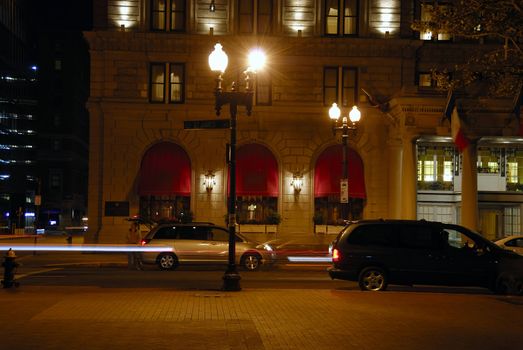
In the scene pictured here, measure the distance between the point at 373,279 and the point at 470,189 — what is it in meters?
19.2

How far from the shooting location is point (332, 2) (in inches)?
1524

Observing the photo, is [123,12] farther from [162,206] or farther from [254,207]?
[254,207]

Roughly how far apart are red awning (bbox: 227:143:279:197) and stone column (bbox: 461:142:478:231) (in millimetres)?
9532

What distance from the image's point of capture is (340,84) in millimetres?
38656

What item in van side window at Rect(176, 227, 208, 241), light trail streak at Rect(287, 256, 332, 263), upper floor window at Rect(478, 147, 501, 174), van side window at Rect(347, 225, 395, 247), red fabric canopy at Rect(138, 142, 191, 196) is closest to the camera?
van side window at Rect(347, 225, 395, 247)

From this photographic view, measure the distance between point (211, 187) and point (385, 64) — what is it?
37.3ft

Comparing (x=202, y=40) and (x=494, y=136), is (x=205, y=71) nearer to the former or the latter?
(x=202, y=40)

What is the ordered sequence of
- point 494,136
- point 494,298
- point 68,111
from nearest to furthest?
point 494,298
point 494,136
point 68,111

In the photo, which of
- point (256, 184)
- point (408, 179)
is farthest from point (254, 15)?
point (408, 179)

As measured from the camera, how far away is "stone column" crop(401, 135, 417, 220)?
117ft

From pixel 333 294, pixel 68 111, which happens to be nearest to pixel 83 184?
pixel 68 111

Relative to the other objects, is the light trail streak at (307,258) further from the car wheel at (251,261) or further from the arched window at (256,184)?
the arched window at (256,184)

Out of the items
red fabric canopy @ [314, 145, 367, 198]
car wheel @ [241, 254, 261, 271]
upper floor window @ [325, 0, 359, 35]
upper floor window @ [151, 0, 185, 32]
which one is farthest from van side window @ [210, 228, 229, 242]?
upper floor window @ [325, 0, 359, 35]

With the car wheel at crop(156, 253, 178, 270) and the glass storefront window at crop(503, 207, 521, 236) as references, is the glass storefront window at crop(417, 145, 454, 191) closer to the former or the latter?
the glass storefront window at crop(503, 207, 521, 236)
